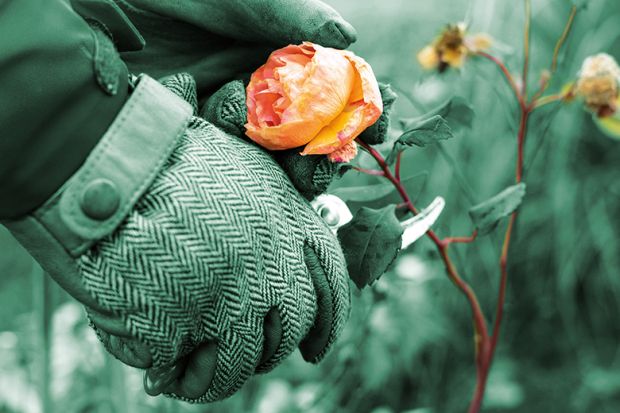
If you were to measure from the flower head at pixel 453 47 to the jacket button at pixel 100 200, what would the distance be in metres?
0.70

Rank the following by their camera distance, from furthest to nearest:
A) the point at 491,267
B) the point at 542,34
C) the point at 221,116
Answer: the point at 542,34
the point at 491,267
the point at 221,116

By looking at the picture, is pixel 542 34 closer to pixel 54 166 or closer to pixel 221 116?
pixel 221 116

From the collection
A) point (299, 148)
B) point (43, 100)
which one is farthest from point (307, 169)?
point (43, 100)

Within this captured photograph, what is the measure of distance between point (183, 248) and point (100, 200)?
7 cm

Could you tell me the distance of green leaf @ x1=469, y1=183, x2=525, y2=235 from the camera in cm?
96

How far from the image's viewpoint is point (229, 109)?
0.75 meters

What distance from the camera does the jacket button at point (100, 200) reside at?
0.60m

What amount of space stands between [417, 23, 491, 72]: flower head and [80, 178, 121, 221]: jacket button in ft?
2.28

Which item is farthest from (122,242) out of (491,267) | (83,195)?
(491,267)

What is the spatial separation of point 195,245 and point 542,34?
6.61 ft

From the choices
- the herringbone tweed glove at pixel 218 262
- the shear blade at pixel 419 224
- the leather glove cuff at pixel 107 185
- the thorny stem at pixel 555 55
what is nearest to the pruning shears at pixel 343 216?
the shear blade at pixel 419 224

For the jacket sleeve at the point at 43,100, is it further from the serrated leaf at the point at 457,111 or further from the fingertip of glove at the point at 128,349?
the serrated leaf at the point at 457,111

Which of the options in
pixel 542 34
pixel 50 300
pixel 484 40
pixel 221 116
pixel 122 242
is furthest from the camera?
pixel 542 34

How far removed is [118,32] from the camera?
0.71m
